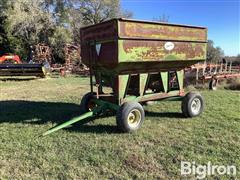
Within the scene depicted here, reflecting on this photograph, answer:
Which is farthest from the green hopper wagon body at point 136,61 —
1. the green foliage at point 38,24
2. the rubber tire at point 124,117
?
the green foliage at point 38,24

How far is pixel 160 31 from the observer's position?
5.43 metres

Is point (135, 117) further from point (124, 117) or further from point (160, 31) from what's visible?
point (160, 31)

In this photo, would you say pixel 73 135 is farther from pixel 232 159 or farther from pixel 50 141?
pixel 232 159

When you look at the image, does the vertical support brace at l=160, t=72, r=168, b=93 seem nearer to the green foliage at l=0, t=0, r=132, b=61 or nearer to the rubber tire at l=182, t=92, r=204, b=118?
the rubber tire at l=182, t=92, r=204, b=118

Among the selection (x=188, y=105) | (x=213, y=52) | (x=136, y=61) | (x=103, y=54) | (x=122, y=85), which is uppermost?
(x=213, y=52)

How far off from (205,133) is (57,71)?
1534 cm

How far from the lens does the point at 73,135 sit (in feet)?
15.8

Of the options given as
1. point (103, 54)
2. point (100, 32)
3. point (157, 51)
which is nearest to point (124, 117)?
point (103, 54)

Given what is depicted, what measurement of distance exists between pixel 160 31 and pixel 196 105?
6.06 feet

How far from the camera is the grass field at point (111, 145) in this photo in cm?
362

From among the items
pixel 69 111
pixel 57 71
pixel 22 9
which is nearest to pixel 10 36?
pixel 22 9

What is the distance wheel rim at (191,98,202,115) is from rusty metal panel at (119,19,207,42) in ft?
4.22

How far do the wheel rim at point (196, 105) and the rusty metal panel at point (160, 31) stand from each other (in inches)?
50.7

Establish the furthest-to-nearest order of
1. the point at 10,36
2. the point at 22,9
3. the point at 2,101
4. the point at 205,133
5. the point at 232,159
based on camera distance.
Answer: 1. the point at 10,36
2. the point at 22,9
3. the point at 2,101
4. the point at 205,133
5. the point at 232,159
